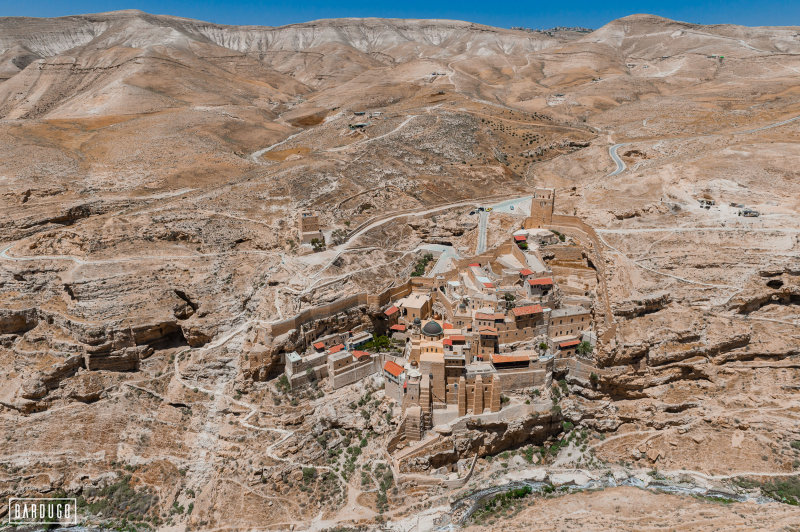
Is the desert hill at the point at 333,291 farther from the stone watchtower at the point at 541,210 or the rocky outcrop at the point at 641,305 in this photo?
the stone watchtower at the point at 541,210

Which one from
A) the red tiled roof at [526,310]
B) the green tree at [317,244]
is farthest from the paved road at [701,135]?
the green tree at [317,244]

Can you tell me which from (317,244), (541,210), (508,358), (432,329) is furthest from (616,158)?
(432,329)

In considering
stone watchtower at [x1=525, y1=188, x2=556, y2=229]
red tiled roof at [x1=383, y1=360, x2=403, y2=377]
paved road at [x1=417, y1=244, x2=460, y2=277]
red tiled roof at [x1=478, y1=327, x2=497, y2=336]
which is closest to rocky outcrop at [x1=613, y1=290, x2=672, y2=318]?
red tiled roof at [x1=478, y1=327, x2=497, y2=336]

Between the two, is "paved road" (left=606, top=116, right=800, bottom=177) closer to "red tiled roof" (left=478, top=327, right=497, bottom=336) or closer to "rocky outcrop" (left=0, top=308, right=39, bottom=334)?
"red tiled roof" (left=478, top=327, right=497, bottom=336)

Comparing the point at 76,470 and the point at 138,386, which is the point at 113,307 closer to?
the point at 138,386

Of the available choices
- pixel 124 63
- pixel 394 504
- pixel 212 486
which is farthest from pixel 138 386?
pixel 124 63

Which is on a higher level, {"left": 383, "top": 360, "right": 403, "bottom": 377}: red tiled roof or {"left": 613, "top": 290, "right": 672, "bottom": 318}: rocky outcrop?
{"left": 613, "top": 290, "right": 672, "bottom": 318}: rocky outcrop
